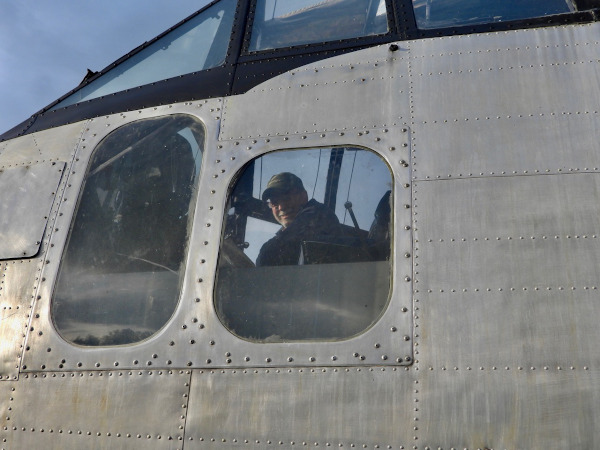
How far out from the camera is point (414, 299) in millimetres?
3361

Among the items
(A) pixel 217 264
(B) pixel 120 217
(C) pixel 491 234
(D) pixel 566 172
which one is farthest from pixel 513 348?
(B) pixel 120 217

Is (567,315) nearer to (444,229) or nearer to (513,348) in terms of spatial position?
(513,348)

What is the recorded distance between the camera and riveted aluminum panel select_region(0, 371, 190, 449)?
346 cm

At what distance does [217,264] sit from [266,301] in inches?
15.1

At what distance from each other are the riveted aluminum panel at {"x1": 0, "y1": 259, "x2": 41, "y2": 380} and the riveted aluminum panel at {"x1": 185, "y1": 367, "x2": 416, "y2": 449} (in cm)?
121

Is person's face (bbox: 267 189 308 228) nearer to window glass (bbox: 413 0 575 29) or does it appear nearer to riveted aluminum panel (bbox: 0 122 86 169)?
window glass (bbox: 413 0 575 29)

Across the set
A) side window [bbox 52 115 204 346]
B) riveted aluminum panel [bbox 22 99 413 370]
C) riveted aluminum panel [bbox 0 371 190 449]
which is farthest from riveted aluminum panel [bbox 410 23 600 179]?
riveted aluminum panel [bbox 0 371 190 449]

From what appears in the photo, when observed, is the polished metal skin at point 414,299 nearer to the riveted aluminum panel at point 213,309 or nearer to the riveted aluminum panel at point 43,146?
the riveted aluminum panel at point 213,309

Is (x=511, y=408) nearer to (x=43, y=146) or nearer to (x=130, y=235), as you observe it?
(x=130, y=235)

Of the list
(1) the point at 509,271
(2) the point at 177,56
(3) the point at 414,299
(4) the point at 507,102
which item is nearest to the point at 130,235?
(2) the point at 177,56

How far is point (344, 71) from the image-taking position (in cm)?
430

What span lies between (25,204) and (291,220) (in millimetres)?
1909

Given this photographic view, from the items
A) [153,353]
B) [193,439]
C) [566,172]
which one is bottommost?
[193,439]

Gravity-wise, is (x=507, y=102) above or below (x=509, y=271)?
above
